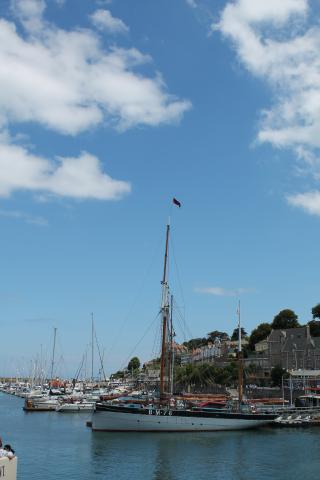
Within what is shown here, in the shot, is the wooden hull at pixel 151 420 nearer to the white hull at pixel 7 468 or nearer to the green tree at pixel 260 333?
the white hull at pixel 7 468

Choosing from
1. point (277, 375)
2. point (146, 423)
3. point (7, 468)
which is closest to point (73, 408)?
point (146, 423)

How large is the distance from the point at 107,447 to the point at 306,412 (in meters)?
40.7

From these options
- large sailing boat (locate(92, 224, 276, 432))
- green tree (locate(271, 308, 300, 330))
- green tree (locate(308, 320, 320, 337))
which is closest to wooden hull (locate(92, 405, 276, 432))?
large sailing boat (locate(92, 224, 276, 432))

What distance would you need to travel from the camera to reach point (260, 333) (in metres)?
182

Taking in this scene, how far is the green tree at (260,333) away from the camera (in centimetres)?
18112

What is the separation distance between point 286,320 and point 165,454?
414 ft

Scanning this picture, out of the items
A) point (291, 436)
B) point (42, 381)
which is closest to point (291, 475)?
point (291, 436)

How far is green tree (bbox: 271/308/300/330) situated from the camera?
174 meters

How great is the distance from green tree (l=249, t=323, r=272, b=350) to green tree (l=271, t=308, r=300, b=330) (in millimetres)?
3618

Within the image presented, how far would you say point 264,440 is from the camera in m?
67.2

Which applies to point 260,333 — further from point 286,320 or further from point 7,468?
point 7,468

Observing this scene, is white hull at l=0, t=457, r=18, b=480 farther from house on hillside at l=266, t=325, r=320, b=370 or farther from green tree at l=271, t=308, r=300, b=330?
green tree at l=271, t=308, r=300, b=330

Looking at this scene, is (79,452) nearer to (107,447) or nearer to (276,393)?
(107,447)

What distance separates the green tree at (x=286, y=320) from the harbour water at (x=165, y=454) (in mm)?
95048
